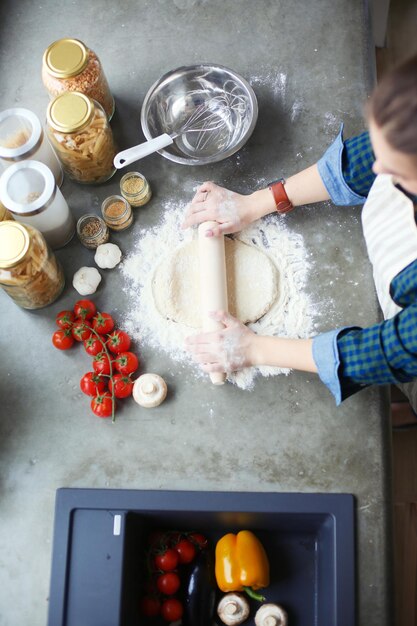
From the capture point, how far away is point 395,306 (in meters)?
1.01

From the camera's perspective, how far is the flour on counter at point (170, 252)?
3.59ft

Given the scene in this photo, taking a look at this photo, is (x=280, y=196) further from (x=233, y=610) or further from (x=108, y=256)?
(x=233, y=610)

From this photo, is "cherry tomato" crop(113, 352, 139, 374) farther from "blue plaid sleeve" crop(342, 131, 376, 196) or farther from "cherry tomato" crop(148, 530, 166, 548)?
"blue plaid sleeve" crop(342, 131, 376, 196)

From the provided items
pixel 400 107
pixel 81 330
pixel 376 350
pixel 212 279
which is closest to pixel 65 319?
pixel 81 330

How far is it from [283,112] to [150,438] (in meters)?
0.68

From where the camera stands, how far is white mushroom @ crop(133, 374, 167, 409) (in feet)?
3.46

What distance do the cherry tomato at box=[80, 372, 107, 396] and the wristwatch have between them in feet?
1.45

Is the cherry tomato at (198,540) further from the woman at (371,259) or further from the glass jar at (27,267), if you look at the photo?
the glass jar at (27,267)

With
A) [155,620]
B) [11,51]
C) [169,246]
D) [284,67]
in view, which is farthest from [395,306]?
[11,51]

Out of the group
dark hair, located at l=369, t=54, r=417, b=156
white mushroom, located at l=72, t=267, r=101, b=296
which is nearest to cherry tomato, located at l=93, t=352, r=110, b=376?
white mushroom, located at l=72, t=267, r=101, b=296

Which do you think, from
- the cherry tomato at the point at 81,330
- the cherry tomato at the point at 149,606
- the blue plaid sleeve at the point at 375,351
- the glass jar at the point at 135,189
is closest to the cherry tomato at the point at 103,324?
the cherry tomato at the point at 81,330

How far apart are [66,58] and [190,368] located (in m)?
0.59

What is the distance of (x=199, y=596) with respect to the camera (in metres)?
1.08

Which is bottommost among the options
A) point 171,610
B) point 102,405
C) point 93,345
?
point 171,610
